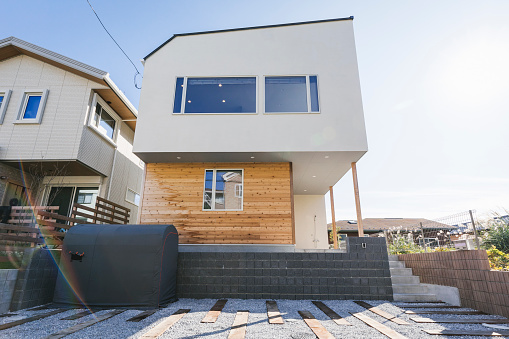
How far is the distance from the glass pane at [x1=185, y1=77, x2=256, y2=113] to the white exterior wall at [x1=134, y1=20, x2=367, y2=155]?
0.60 ft

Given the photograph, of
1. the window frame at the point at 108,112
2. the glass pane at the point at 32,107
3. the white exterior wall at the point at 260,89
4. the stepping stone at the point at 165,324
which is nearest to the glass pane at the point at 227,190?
the white exterior wall at the point at 260,89

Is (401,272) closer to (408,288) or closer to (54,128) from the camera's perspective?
(408,288)

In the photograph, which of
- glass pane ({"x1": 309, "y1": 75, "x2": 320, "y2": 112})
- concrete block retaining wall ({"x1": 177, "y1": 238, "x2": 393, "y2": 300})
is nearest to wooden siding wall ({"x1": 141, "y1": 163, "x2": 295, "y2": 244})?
concrete block retaining wall ({"x1": 177, "y1": 238, "x2": 393, "y2": 300})

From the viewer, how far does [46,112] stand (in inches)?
316

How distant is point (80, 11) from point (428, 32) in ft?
30.4

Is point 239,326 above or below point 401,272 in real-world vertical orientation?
below

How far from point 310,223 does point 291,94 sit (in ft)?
16.9

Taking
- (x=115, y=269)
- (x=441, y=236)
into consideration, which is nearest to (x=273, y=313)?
(x=115, y=269)

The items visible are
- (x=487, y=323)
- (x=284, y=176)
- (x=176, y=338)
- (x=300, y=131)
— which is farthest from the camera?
(x=284, y=176)

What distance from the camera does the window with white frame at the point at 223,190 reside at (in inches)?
261

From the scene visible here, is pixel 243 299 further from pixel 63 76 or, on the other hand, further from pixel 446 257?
pixel 63 76

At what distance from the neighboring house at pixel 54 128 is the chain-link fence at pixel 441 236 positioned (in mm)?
9081

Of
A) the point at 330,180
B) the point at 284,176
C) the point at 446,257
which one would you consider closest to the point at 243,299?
the point at 284,176

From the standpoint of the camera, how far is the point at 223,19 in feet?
26.1
